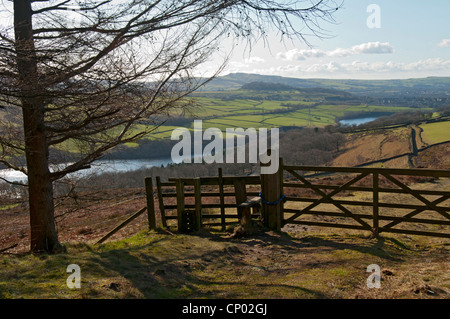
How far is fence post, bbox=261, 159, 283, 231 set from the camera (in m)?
8.89

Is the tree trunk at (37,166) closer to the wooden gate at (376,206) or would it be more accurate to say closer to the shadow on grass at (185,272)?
the shadow on grass at (185,272)

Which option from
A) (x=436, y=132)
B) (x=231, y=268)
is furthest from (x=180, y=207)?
(x=436, y=132)

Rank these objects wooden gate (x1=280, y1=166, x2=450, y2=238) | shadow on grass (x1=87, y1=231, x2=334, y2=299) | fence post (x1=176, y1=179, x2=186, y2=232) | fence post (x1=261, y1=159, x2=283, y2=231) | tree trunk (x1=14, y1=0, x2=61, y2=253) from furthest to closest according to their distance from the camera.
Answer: fence post (x1=176, y1=179, x2=186, y2=232) < fence post (x1=261, y1=159, x2=283, y2=231) < wooden gate (x1=280, y1=166, x2=450, y2=238) < tree trunk (x1=14, y1=0, x2=61, y2=253) < shadow on grass (x1=87, y1=231, x2=334, y2=299)

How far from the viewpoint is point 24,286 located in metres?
4.93

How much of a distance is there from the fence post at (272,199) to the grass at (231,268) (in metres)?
0.41

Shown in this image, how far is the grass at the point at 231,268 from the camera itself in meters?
4.96

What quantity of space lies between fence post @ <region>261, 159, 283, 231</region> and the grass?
1.36 ft

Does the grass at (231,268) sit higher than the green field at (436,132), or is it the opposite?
the green field at (436,132)

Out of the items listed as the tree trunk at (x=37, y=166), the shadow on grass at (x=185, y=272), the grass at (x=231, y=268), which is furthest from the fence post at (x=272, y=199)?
the tree trunk at (x=37, y=166)

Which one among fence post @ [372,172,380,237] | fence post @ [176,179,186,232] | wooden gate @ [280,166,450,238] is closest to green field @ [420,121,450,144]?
wooden gate @ [280,166,450,238]

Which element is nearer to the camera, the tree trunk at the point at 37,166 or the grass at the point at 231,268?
the grass at the point at 231,268

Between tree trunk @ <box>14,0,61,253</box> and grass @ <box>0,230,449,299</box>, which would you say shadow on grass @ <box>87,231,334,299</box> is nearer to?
grass @ <box>0,230,449,299</box>

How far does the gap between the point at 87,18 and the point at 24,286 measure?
4490 mm

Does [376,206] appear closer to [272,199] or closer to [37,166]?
[272,199]
